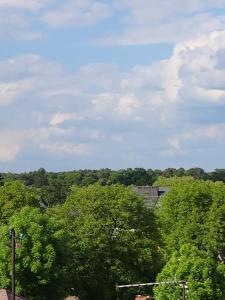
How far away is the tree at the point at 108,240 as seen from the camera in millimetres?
72812

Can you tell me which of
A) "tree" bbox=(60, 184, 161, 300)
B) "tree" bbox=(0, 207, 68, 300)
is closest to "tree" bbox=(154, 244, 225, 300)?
"tree" bbox=(0, 207, 68, 300)

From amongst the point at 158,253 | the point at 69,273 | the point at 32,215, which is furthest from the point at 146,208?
the point at 32,215

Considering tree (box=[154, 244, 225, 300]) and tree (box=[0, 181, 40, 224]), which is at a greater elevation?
tree (box=[0, 181, 40, 224])

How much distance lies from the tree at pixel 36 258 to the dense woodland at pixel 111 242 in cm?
7

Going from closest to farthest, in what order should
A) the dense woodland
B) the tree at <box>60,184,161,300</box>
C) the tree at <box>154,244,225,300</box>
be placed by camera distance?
the tree at <box>154,244,225,300</box> < the dense woodland < the tree at <box>60,184,161,300</box>

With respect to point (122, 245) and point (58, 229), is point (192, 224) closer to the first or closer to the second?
point (122, 245)

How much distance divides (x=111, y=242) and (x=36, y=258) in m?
13.7

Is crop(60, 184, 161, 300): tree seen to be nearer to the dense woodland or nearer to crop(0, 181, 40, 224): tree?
the dense woodland

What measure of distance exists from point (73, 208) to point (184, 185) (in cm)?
2195

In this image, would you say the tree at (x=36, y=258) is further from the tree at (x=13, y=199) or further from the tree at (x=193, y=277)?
the tree at (x=13, y=199)

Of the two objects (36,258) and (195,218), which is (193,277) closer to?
(36,258)

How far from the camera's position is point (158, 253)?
3049 inches

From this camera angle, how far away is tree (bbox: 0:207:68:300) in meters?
61.6

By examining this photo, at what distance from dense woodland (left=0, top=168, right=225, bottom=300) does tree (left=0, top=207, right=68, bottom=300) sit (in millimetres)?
74
